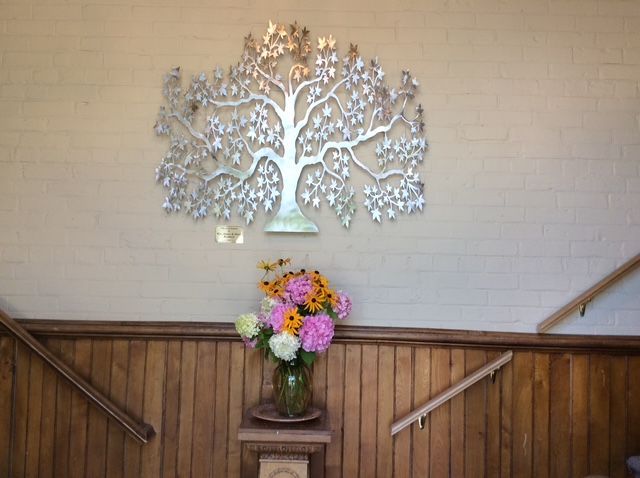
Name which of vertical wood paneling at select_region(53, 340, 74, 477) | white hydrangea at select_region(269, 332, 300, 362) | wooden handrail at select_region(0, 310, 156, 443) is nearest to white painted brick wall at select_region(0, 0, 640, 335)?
wooden handrail at select_region(0, 310, 156, 443)

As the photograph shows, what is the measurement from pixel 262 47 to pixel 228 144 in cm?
50

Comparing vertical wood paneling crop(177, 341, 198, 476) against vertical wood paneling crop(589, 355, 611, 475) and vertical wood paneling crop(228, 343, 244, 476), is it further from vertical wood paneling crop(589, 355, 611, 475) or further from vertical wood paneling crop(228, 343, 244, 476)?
vertical wood paneling crop(589, 355, 611, 475)

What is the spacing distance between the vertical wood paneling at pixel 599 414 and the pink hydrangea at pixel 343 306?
1.21m

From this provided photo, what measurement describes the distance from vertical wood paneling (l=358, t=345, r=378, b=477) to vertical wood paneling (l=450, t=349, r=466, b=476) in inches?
14.0

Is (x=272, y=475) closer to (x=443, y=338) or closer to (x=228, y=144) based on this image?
(x=443, y=338)

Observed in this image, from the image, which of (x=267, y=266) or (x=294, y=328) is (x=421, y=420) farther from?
(x=267, y=266)

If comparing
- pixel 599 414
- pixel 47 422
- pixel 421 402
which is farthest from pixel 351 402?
pixel 47 422

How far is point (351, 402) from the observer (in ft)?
9.76

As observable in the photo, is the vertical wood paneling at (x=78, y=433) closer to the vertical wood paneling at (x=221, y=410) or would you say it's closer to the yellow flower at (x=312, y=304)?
the vertical wood paneling at (x=221, y=410)

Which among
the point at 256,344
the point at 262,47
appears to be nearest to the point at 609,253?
the point at 256,344

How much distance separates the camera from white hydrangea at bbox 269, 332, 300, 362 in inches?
101

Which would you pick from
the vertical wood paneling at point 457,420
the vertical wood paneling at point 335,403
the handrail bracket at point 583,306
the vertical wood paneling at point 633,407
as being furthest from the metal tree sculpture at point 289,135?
the vertical wood paneling at point 633,407

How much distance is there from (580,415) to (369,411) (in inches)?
38.9

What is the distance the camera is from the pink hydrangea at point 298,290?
2662 mm
